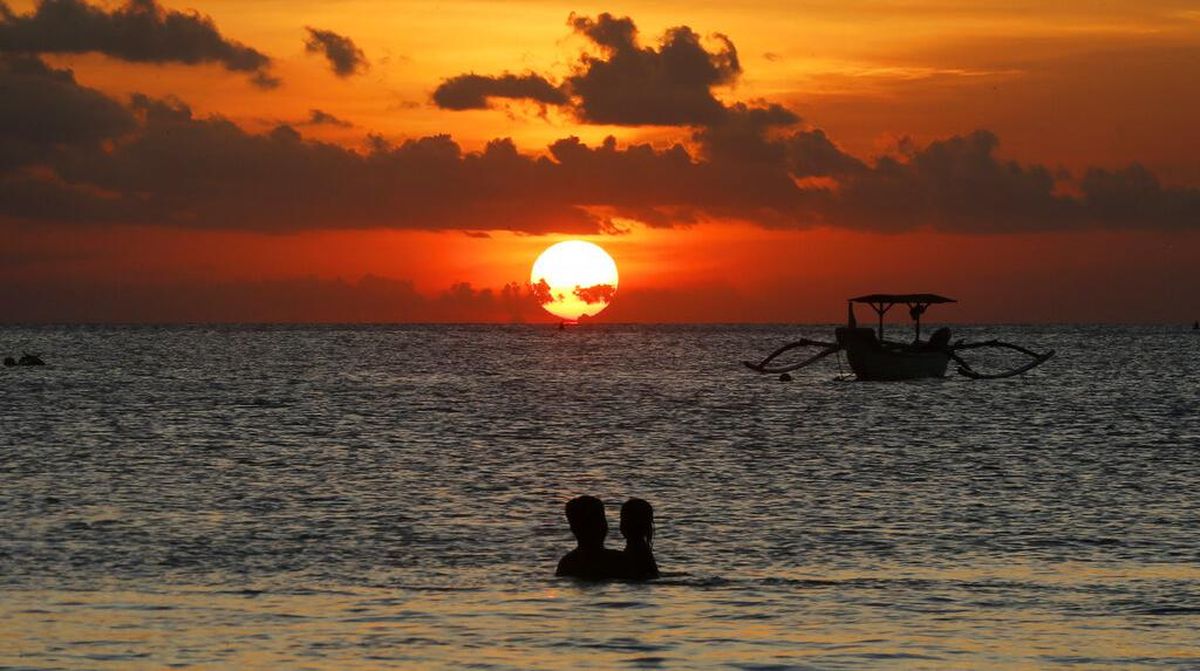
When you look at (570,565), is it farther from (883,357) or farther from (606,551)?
(883,357)

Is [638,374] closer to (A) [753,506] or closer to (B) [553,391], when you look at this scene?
(B) [553,391]

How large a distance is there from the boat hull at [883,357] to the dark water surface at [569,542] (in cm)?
3176

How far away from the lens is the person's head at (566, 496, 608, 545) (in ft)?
80.2

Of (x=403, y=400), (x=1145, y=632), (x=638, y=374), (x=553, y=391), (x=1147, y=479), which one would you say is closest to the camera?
(x=1145, y=632)

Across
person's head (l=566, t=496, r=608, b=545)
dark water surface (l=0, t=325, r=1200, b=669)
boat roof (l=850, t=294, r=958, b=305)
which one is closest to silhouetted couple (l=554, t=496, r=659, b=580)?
person's head (l=566, t=496, r=608, b=545)

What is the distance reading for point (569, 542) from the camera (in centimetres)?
3002

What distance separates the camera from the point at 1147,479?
147 ft

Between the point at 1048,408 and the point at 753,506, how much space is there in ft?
178

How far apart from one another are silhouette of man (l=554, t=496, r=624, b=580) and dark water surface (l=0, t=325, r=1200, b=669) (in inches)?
24.5

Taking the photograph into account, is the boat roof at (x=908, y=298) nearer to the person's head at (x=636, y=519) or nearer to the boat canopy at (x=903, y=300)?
the boat canopy at (x=903, y=300)

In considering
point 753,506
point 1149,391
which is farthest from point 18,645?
point 1149,391

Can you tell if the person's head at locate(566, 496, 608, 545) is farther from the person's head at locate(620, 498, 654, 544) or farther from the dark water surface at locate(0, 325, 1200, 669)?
the dark water surface at locate(0, 325, 1200, 669)

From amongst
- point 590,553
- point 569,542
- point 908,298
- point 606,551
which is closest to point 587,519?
point 590,553

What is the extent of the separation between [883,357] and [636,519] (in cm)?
8351
